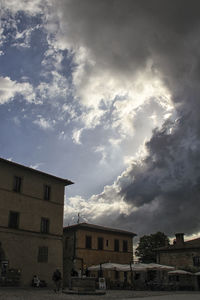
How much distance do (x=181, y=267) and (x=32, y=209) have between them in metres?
21.0

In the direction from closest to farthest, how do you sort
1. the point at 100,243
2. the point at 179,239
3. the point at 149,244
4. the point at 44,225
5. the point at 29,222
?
1. the point at 29,222
2. the point at 44,225
3. the point at 100,243
4. the point at 179,239
5. the point at 149,244

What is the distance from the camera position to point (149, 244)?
59.2 m

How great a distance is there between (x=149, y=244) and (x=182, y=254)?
19664mm

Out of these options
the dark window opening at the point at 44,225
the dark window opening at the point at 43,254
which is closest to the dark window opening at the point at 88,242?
the dark window opening at the point at 44,225

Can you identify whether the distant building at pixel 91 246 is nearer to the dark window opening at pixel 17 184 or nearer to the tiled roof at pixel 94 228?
the tiled roof at pixel 94 228

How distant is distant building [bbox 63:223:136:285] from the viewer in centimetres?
3606

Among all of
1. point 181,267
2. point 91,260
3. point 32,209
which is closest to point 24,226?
point 32,209

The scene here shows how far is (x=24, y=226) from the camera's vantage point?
28578mm

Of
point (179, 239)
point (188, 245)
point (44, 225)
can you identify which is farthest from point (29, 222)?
point (179, 239)

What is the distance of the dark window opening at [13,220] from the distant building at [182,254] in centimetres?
2213

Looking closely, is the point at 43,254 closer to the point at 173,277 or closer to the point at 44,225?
the point at 44,225

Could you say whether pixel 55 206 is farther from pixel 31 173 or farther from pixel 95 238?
pixel 95 238

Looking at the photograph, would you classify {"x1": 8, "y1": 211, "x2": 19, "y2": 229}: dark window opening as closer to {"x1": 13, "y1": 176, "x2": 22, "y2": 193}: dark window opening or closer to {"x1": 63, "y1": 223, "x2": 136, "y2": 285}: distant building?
{"x1": 13, "y1": 176, "x2": 22, "y2": 193}: dark window opening

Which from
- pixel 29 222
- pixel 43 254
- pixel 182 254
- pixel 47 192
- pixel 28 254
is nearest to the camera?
pixel 28 254
